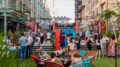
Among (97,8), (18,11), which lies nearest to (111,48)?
(18,11)

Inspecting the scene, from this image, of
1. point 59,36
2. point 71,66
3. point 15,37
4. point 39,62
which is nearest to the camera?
point 71,66

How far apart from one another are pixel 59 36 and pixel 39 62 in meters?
18.7

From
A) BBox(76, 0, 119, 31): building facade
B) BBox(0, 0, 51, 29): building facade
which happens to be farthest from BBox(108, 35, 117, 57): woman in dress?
A: BBox(76, 0, 119, 31): building facade

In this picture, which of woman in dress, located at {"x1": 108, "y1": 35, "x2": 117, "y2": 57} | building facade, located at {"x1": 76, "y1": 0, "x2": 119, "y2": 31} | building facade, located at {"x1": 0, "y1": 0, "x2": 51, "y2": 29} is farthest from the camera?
building facade, located at {"x1": 76, "y1": 0, "x2": 119, "y2": 31}

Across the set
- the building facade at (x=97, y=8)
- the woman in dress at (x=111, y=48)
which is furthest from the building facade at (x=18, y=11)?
the building facade at (x=97, y=8)

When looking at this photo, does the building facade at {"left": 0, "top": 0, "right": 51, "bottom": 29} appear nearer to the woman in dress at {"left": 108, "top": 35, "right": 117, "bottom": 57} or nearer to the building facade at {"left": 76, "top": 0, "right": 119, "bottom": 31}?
the woman in dress at {"left": 108, "top": 35, "right": 117, "bottom": 57}

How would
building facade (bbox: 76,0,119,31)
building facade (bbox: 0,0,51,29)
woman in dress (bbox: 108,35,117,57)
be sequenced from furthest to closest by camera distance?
building facade (bbox: 76,0,119,31)
building facade (bbox: 0,0,51,29)
woman in dress (bbox: 108,35,117,57)

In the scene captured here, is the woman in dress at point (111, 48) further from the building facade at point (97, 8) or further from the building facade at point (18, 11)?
the building facade at point (97, 8)

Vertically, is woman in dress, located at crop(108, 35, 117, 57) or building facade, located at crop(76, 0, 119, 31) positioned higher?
building facade, located at crop(76, 0, 119, 31)

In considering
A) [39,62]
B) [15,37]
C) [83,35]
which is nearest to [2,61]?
[39,62]

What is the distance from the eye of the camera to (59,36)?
35.4 metres

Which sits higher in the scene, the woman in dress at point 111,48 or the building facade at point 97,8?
the building facade at point 97,8

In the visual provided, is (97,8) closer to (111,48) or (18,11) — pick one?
(18,11)

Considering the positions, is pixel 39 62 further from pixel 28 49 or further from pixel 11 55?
pixel 11 55
